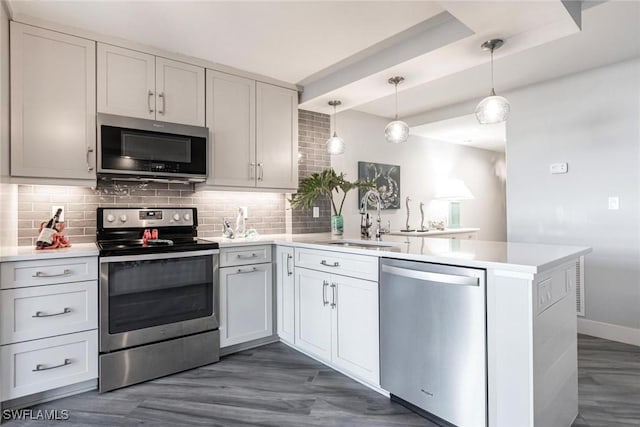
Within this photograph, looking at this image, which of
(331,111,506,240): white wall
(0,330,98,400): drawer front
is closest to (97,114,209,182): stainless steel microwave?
(0,330,98,400): drawer front

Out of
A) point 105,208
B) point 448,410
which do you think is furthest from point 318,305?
point 105,208

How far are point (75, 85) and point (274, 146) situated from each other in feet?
5.21

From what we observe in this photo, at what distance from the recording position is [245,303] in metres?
2.84

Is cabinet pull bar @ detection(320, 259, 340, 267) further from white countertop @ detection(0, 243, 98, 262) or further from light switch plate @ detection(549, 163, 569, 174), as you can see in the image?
light switch plate @ detection(549, 163, 569, 174)

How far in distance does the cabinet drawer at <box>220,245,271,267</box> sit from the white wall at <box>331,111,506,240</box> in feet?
4.64

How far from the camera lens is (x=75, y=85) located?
2.41 metres

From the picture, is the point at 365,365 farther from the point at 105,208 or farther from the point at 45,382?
the point at 105,208

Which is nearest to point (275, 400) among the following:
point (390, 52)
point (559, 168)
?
point (390, 52)

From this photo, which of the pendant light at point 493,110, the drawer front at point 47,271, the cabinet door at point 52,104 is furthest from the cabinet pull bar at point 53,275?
the pendant light at point 493,110

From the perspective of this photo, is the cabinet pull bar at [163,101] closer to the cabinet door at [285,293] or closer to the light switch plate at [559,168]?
the cabinet door at [285,293]

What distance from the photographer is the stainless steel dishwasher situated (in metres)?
1.60

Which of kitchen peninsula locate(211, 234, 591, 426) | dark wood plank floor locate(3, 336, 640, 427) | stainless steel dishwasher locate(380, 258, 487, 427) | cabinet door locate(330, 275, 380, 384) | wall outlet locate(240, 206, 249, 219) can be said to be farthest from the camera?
wall outlet locate(240, 206, 249, 219)

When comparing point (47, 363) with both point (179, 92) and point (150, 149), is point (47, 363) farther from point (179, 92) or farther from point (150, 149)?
point (179, 92)

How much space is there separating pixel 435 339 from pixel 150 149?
7.60ft
